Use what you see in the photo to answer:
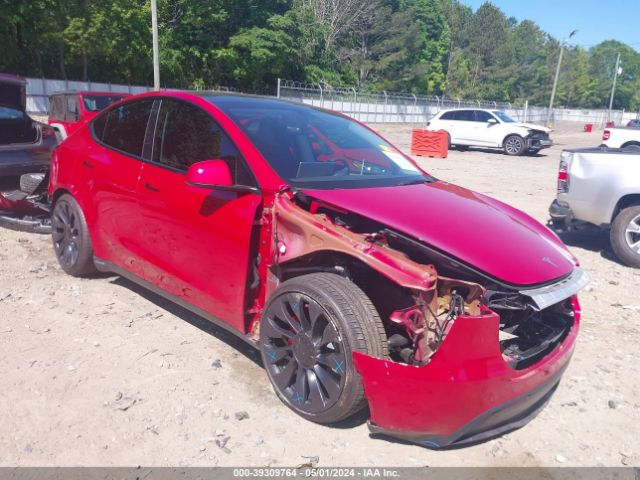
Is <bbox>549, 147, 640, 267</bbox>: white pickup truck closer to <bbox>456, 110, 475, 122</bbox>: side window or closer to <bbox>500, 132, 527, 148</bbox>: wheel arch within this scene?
<bbox>500, 132, 527, 148</bbox>: wheel arch

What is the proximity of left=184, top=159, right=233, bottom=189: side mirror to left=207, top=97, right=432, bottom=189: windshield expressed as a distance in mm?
276

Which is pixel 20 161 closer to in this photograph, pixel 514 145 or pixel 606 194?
pixel 606 194

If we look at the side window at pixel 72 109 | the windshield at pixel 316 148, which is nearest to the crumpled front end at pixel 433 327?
the windshield at pixel 316 148

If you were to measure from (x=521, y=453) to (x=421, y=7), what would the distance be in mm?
74510

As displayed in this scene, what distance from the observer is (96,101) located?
10945 mm

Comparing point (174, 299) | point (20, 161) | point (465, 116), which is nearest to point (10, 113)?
point (20, 161)

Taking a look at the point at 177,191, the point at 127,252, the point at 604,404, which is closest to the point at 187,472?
the point at 177,191

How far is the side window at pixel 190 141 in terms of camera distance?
333 cm

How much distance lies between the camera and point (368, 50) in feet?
183

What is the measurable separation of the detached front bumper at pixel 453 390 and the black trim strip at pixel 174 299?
3.08 feet

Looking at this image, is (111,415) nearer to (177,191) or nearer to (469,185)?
(177,191)

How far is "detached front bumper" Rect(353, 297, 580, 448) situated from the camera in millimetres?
2434

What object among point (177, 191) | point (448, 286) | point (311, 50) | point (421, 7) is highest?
point (421, 7)

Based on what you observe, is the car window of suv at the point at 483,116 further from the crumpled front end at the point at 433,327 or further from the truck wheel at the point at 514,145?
the crumpled front end at the point at 433,327
